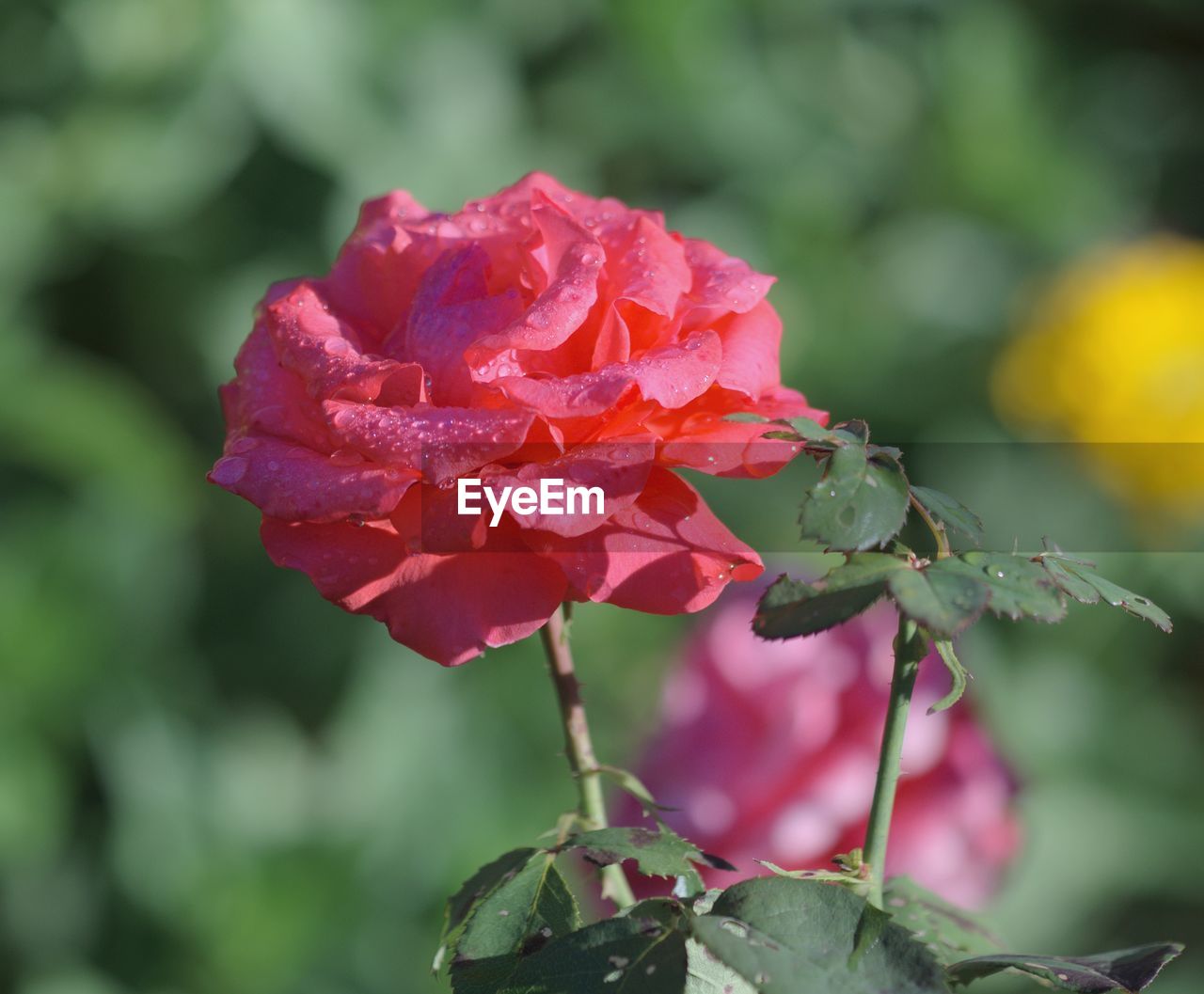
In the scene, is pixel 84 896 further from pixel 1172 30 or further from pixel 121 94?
pixel 1172 30

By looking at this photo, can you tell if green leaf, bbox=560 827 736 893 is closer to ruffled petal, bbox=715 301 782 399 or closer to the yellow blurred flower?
ruffled petal, bbox=715 301 782 399

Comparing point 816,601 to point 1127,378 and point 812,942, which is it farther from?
point 1127,378

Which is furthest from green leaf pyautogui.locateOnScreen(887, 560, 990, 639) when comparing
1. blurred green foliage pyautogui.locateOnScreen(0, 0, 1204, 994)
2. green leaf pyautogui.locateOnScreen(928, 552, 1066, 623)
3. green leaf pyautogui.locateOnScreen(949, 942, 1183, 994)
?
blurred green foliage pyautogui.locateOnScreen(0, 0, 1204, 994)

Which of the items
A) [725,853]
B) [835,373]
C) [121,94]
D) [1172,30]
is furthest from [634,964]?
[1172,30]

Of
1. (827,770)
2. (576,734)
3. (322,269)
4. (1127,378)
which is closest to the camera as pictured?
(576,734)

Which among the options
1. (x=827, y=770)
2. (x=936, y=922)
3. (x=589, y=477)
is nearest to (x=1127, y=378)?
(x=827, y=770)

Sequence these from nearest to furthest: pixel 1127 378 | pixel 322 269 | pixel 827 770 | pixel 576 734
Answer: pixel 576 734 < pixel 827 770 < pixel 1127 378 < pixel 322 269
